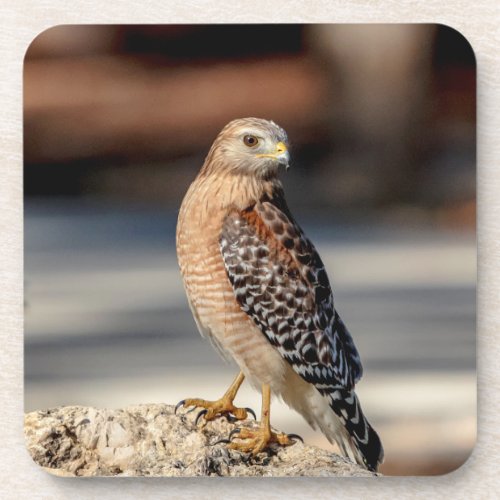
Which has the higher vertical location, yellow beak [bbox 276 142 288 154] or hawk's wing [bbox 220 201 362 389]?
yellow beak [bbox 276 142 288 154]

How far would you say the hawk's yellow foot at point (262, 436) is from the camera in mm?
2508

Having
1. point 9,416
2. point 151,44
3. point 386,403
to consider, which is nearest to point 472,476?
point 386,403

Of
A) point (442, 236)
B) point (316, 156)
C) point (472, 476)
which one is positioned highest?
point (316, 156)

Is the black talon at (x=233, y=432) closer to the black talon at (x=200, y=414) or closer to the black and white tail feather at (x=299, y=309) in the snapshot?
the black talon at (x=200, y=414)

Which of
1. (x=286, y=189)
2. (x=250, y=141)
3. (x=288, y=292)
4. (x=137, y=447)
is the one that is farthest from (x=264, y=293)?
(x=137, y=447)

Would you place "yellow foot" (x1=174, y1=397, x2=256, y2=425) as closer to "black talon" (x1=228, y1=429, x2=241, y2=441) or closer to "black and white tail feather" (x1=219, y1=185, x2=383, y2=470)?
"black talon" (x1=228, y1=429, x2=241, y2=441)

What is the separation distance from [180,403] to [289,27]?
0.96 m

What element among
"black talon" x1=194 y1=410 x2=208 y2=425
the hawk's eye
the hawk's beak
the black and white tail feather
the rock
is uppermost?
the hawk's eye

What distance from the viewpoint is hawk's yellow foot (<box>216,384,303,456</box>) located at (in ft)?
8.23

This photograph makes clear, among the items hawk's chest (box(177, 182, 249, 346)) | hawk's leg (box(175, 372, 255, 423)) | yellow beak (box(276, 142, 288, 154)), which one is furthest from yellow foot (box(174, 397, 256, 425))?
yellow beak (box(276, 142, 288, 154))

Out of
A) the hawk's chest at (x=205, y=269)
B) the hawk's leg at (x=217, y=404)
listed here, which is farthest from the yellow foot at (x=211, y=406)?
the hawk's chest at (x=205, y=269)

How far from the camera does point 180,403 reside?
2.53 meters

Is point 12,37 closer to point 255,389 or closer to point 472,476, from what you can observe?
point 255,389

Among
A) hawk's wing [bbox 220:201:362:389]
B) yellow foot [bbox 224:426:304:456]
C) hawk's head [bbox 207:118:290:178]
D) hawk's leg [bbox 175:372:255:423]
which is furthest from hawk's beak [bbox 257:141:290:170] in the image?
yellow foot [bbox 224:426:304:456]
